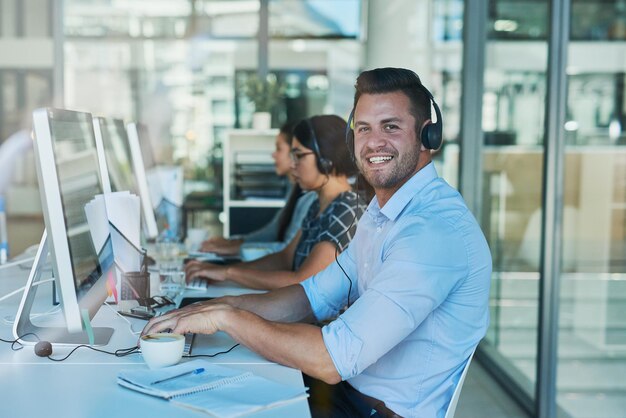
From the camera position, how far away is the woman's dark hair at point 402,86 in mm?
1980

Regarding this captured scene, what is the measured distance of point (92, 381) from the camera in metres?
1.65

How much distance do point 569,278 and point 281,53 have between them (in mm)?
3439

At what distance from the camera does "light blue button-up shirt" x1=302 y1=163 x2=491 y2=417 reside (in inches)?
65.4

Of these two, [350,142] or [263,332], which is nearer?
[263,332]

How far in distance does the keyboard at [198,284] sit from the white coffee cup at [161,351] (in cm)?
99

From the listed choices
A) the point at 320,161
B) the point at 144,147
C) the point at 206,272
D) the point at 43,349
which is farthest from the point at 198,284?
the point at 43,349

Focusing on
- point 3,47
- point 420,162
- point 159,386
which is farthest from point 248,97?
point 159,386

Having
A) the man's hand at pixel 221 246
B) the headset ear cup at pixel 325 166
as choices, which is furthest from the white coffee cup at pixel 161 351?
the man's hand at pixel 221 246

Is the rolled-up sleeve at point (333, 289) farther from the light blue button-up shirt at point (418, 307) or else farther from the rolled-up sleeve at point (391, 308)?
the rolled-up sleeve at point (391, 308)

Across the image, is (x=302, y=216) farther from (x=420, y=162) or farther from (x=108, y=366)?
(x=108, y=366)

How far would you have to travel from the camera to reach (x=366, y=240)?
2102mm

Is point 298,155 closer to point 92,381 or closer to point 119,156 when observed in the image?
point 119,156

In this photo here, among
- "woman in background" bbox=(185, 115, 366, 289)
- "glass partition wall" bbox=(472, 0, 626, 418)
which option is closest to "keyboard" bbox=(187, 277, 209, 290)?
"woman in background" bbox=(185, 115, 366, 289)

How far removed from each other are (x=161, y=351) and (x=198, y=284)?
1.08 metres
